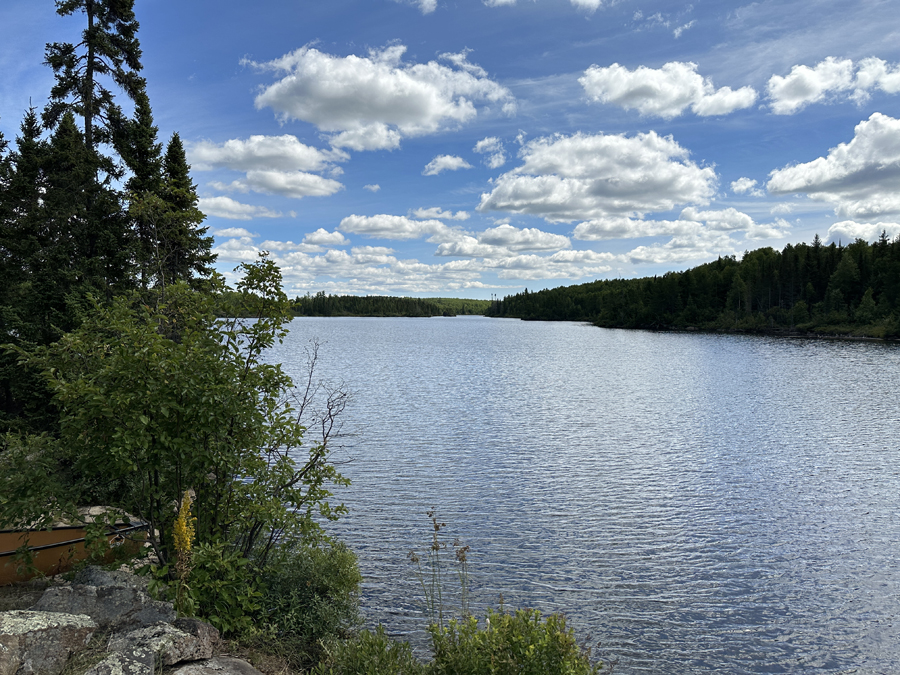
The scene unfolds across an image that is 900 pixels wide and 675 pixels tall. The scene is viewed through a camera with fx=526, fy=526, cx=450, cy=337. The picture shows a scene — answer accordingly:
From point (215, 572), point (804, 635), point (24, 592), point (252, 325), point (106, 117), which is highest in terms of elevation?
point (106, 117)

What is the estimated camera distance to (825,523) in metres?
17.2

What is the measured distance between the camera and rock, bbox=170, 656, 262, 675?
21.5ft

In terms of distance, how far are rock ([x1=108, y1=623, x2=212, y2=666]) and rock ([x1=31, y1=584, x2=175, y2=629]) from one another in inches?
17.6

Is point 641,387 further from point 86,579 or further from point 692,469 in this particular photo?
point 86,579

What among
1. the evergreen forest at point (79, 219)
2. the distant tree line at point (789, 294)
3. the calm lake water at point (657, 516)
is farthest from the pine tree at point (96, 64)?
the distant tree line at point (789, 294)

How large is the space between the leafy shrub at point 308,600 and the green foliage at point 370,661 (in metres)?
1.20

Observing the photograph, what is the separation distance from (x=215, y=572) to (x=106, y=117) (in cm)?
2482

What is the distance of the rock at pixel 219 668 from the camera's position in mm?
6544

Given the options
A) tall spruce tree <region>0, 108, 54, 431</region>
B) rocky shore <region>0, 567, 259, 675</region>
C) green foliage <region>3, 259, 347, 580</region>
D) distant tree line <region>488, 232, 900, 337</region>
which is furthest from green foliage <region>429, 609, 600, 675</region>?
distant tree line <region>488, 232, 900, 337</region>

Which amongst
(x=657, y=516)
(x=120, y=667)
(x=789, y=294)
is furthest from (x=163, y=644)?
(x=789, y=294)

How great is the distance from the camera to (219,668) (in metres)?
6.90

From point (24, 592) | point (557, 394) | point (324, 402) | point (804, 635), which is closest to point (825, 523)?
point (804, 635)

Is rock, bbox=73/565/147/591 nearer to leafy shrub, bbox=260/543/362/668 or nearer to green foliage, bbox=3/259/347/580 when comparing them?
green foliage, bbox=3/259/347/580

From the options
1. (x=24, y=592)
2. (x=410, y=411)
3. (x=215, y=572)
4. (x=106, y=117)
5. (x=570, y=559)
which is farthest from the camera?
(x=410, y=411)
